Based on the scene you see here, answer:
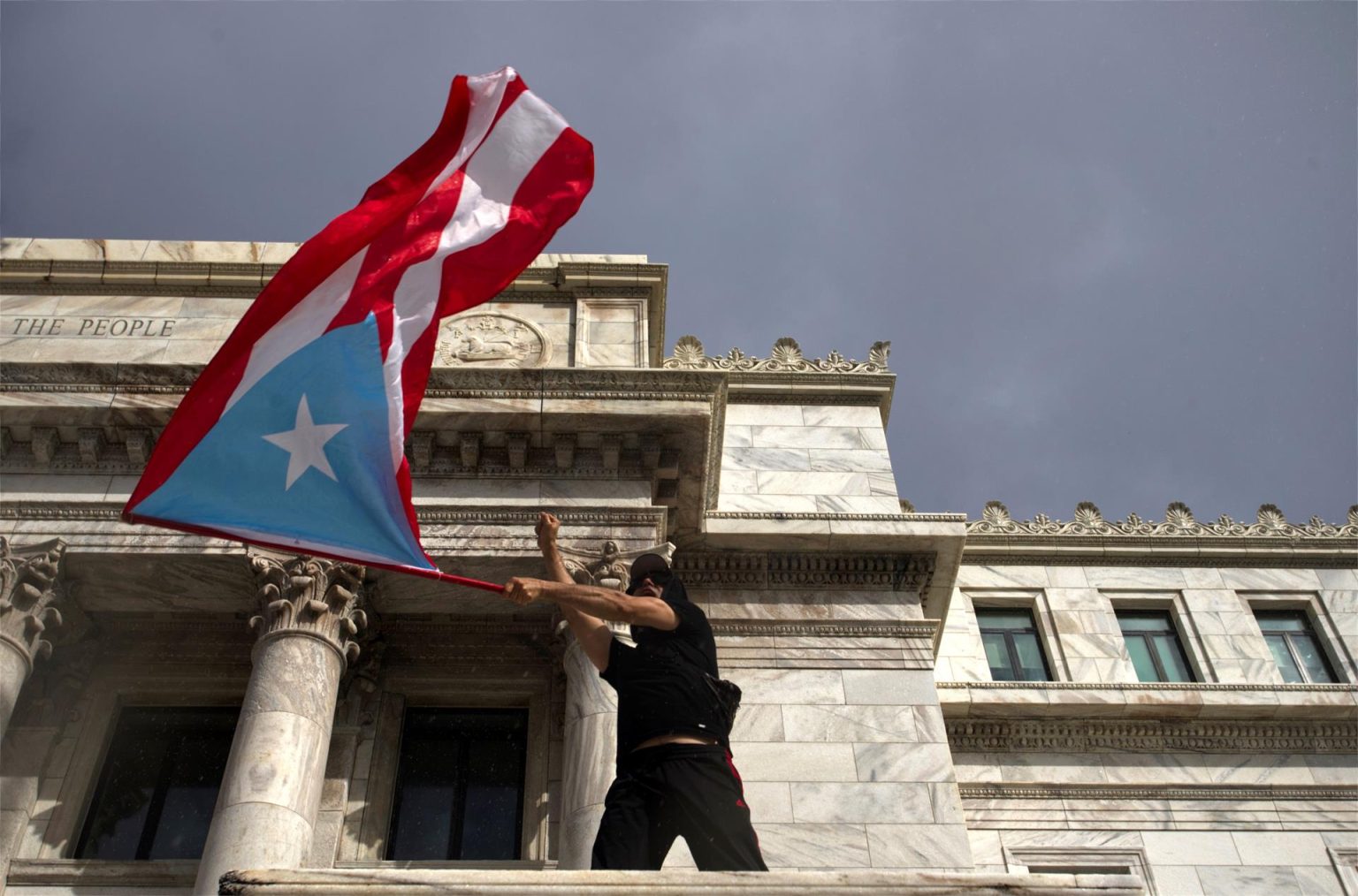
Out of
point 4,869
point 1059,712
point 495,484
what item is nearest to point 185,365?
point 495,484

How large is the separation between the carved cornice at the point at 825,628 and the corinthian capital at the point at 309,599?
4552 millimetres

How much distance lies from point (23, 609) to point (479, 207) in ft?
23.2

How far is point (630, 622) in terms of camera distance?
7.43 m

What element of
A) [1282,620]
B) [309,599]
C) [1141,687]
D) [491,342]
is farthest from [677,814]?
[1282,620]

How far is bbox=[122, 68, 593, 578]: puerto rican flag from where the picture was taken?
9.95 meters

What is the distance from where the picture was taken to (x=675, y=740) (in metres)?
7.18

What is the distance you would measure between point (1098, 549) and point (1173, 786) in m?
4.86

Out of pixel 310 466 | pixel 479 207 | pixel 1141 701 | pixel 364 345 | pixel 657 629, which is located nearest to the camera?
pixel 657 629

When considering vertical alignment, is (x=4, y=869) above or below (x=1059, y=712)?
below

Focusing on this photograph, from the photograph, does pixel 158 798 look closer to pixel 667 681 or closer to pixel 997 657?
pixel 667 681

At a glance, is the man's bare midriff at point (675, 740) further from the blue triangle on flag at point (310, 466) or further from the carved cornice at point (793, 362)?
the carved cornice at point (793, 362)

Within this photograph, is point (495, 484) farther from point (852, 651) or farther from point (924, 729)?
point (924, 729)

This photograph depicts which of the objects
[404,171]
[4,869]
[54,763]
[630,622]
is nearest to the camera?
[630,622]

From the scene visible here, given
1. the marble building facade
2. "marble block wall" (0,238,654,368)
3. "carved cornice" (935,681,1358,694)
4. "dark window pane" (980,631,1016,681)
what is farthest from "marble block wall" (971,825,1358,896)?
"marble block wall" (0,238,654,368)
